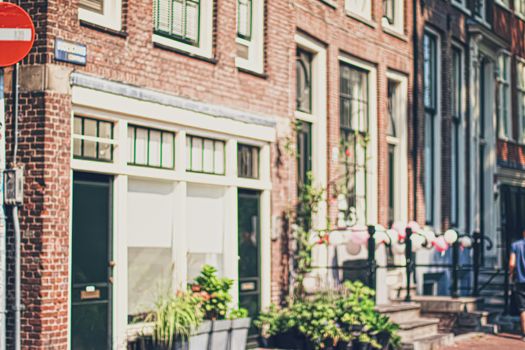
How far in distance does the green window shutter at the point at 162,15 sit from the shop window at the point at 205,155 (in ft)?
4.72

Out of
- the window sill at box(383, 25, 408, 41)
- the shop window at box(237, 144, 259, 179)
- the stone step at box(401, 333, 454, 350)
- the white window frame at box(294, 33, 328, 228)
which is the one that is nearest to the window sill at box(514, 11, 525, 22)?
the window sill at box(383, 25, 408, 41)

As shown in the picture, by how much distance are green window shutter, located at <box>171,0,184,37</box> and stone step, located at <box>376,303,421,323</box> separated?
5.23 metres

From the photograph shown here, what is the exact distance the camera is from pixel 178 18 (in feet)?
48.0

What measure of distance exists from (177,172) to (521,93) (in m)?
18.6

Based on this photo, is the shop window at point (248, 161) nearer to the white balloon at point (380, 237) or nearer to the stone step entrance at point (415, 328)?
the white balloon at point (380, 237)

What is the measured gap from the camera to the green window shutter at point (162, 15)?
14.2 meters

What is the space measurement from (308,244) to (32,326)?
606 centimetres

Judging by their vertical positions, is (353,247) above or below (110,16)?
below

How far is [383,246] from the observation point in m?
18.6

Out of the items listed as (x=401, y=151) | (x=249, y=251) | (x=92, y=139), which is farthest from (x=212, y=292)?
(x=401, y=151)

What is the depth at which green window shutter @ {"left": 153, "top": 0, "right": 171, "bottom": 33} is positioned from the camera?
14.2m

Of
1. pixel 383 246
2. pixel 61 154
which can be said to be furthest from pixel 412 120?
pixel 61 154

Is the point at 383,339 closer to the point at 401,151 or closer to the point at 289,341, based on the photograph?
the point at 289,341

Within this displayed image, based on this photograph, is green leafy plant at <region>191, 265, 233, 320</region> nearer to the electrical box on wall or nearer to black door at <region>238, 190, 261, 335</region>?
black door at <region>238, 190, 261, 335</region>
